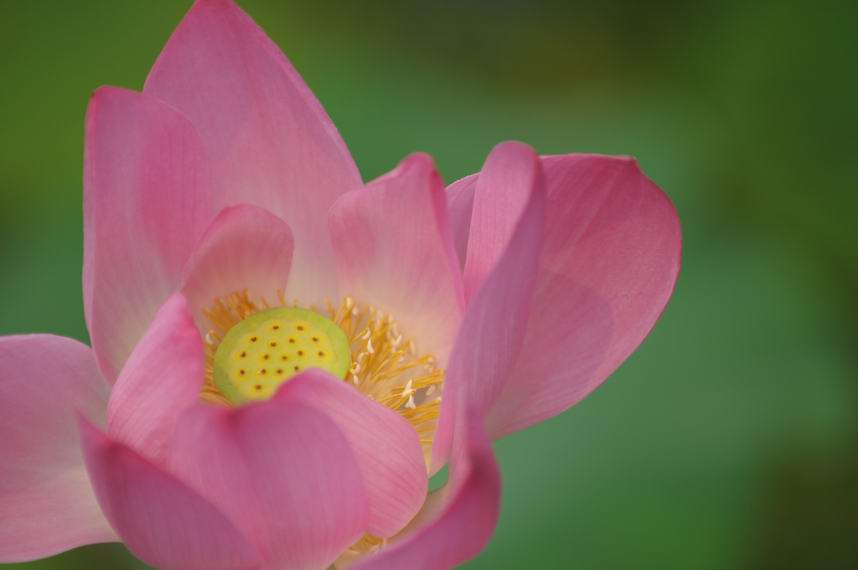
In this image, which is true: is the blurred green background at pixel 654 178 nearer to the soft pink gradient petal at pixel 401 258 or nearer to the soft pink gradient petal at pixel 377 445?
the soft pink gradient petal at pixel 401 258

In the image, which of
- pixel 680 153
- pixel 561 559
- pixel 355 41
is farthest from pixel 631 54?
pixel 561 559

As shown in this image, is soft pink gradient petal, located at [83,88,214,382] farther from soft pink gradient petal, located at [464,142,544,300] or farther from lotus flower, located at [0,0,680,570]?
soft pink gradient petal, located at [464,142,544,300]

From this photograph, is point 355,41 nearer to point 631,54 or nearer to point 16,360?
point 631,54

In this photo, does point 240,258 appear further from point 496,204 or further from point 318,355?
point 496,204

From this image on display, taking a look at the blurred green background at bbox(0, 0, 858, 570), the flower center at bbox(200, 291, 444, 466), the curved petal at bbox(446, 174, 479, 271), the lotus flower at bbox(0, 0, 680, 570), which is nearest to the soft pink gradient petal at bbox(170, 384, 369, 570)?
the lotus flower at bbox(0, 0, 680, 570)

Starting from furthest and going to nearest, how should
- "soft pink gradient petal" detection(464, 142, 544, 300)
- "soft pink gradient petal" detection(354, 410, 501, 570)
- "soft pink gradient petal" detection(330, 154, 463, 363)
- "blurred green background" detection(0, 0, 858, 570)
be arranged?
"blurred green background" detection(0, 0, 858, 570)
"soft pink gradient petal" detection(330, 154, 463, 363)
"soft pink gradient petal" detection(464, 142, 544, 300)
"soft pink gradient petal" detection(354, 410, 501, 570)

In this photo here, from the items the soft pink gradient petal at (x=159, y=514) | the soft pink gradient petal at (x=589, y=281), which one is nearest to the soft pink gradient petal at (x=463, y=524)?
the soft pink gradient petal at (x=159, y=514)
